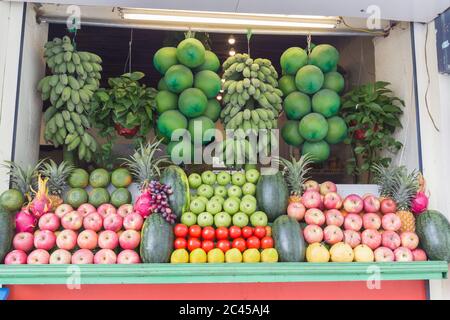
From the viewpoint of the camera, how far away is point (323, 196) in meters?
2.82

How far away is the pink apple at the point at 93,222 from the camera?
2479 mm

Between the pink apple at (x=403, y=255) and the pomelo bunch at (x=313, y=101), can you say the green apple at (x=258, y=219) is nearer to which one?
the pomelo bunch at (x=313, y=101)

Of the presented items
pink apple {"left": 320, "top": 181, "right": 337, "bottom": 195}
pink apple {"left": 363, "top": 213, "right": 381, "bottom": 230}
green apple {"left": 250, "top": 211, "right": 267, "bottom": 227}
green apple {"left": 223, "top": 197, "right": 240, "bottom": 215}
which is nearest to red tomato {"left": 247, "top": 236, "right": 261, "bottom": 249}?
green apple {"left": 250, "top": 211, "right": 267, "bottom": 227}

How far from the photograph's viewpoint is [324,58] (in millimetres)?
3168

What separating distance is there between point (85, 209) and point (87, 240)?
238 millimetres

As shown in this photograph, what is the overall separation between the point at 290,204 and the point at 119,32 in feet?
12.2

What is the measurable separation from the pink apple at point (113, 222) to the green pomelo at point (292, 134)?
146 cm

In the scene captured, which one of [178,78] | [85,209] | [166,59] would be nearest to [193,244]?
[85,209]

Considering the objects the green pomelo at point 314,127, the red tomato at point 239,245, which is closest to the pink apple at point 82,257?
the red tomato at point 239,245

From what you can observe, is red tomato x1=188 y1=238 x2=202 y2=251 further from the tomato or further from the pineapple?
the pineapple

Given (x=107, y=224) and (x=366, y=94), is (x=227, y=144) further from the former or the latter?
(x=366, y=94)

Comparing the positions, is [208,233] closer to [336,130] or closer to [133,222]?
[133,222]

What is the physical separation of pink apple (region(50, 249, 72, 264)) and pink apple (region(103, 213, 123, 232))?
10.8 inches

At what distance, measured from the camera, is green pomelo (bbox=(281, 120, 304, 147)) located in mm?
3168
